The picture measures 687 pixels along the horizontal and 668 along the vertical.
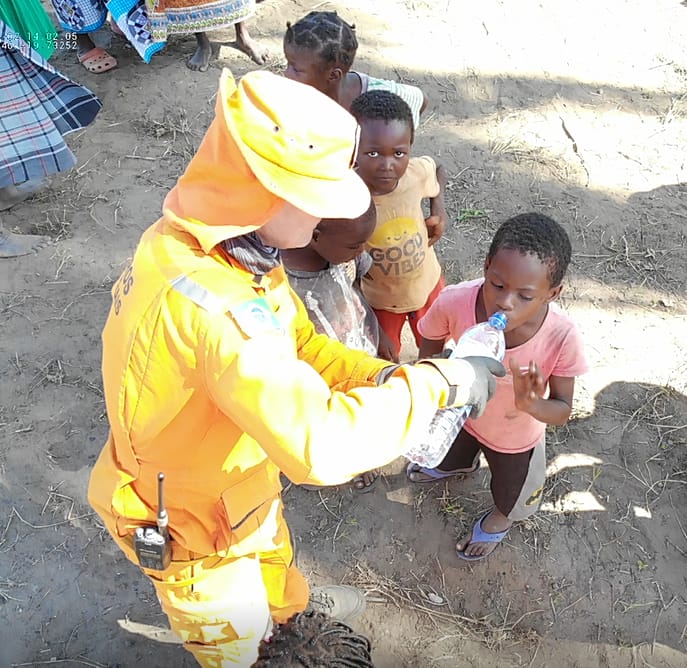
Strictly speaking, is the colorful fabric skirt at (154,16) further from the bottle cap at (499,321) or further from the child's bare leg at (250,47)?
the bottle cap at (499,321)

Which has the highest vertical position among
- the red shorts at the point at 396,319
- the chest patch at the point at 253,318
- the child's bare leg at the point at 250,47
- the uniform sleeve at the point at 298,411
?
the chest patch at the point at 253,318

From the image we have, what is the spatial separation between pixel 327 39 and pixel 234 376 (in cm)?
254

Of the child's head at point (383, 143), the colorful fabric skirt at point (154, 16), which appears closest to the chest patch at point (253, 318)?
the child's head at point (383, 143)

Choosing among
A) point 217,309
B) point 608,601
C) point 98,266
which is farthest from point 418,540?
point 98,266

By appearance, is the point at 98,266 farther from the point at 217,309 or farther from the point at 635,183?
the point at 635,183

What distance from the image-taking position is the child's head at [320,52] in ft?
11.4

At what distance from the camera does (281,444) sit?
152 centimetres

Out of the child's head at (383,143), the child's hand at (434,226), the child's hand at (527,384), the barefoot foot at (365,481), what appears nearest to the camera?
the child's hand at (527,384)

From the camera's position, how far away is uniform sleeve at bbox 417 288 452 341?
2.52 meters

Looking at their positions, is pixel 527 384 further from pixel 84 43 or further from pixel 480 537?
pixel 84 43

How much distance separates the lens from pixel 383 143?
9.32ft

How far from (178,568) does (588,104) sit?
200 inches

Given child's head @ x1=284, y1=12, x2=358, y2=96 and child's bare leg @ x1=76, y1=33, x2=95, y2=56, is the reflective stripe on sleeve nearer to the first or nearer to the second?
child's head @ x1=284, y1=12, x2=358, y2=96

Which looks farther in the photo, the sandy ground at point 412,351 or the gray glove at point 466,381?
the sandy ground at point 412,351
